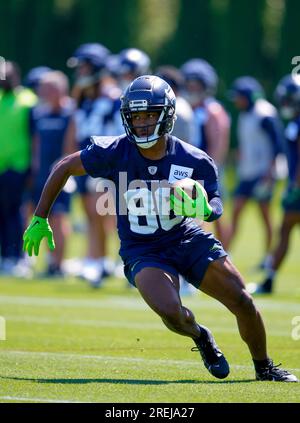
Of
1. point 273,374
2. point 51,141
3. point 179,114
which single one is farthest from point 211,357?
point 51,141

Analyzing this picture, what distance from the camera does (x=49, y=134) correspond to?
15.0m

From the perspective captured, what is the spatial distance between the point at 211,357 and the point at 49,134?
315 inches

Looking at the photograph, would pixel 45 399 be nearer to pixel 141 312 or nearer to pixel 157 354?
pixel 157 354

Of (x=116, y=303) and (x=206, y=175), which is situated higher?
(x=206, y=175)

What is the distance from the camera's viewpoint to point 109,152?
24.7ft

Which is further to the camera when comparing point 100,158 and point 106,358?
point 106,358

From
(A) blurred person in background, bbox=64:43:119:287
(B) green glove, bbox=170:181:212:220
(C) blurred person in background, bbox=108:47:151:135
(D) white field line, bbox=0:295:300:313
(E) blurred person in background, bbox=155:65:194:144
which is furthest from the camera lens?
(A) blurred person in background, bbox=64:43:119:287

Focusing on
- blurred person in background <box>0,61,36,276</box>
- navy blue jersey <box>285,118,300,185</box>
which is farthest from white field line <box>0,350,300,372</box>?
blurred person in background <box>0,61,36,276</box>

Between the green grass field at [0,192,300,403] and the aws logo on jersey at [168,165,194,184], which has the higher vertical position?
the aws logo on jersey at [168,165,194,184]

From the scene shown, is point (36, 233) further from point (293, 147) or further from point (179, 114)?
point (293, 147)

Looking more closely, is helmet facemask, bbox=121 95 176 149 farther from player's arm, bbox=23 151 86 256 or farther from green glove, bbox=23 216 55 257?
green glove, bbox=23 216 55 257

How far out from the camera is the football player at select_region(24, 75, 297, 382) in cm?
735

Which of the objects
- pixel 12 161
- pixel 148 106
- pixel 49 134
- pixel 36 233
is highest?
pixel 148 106

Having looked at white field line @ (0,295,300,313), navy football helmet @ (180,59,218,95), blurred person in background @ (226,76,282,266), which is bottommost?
white field line @ (0,295,300,313)
